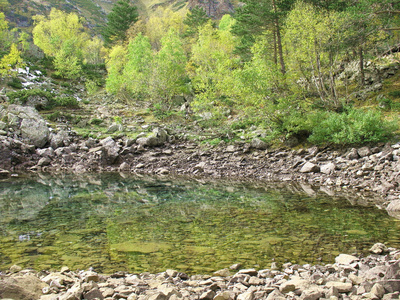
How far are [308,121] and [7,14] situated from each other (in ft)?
458

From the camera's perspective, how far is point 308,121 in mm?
18906

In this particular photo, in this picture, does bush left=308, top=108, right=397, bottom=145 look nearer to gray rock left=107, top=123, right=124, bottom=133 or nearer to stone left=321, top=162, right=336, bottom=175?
stone left=321, top=162, right=336, bottom=175

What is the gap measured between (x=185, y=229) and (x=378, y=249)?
5298mm

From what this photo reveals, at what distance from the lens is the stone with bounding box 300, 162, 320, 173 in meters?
16.3

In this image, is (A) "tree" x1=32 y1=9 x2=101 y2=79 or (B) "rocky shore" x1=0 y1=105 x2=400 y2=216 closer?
(B) "rocky shore" x1=0 y1=105 x2=400 y2=216

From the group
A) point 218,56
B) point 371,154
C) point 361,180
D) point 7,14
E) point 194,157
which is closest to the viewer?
point 361,180

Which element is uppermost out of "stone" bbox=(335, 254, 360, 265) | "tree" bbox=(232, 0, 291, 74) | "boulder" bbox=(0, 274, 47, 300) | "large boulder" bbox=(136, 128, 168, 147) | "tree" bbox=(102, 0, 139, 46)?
"tree" bbox=(102, 0, 139, 46)

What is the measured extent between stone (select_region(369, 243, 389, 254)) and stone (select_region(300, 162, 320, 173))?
1035cm

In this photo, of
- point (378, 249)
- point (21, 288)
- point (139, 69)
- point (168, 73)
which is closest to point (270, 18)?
point (168, 73)

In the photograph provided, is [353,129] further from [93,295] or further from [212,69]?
[212,69]

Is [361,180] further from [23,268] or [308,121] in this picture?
[23,268]

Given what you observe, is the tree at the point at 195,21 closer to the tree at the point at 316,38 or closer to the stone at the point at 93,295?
the tree at the point at 316,38

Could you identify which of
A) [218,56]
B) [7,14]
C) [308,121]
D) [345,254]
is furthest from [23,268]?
[7,14]

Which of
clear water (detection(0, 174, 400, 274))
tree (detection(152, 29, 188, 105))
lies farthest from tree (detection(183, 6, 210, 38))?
clear water (detection(0, 174, 400, 274))
